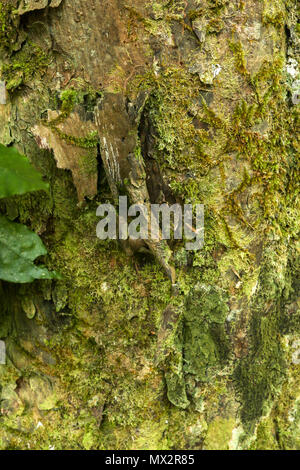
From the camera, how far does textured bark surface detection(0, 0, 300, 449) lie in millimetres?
1338

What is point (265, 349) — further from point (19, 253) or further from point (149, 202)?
point (19, 253)

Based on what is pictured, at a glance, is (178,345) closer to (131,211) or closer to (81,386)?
(81,386)

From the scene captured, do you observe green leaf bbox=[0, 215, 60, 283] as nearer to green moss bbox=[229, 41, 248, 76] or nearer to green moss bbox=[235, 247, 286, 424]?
green moss bbox=[235, 247, 286, 424]

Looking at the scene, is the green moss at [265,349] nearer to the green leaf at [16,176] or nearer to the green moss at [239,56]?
the green moss at [239,56]

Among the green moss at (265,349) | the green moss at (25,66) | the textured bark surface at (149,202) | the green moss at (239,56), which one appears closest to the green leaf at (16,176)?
the textured bark surface at (149,202)

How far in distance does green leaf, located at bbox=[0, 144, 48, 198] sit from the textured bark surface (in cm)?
16

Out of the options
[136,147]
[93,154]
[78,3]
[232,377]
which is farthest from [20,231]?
[232,377]

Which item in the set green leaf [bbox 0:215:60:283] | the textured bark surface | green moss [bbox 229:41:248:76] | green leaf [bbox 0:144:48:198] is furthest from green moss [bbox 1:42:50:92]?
green moss [bbox 229:41:248:76]

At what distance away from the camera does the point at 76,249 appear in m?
1.49

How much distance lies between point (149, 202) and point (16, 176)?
46 cm

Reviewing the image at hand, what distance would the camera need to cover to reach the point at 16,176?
4.12 ft

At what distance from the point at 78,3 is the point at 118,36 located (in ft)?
0.54

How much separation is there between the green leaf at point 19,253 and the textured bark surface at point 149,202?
0.30 feet

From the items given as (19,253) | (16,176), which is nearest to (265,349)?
(19,253)
